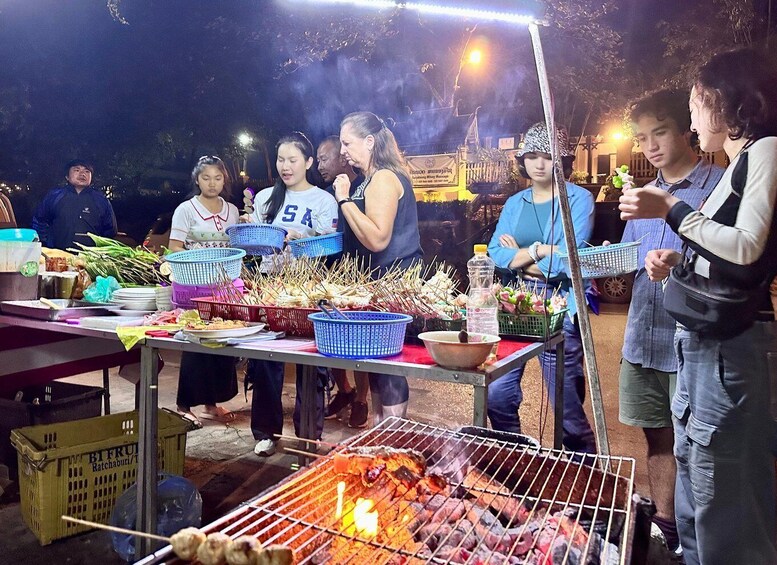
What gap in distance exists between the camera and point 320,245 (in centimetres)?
412

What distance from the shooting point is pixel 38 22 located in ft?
28.2

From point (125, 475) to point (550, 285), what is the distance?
2785mm

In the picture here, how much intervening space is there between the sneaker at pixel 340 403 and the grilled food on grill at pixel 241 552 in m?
3.88

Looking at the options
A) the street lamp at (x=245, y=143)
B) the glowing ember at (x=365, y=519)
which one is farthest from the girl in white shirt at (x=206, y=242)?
the glowing ember at (x=365, y=519)

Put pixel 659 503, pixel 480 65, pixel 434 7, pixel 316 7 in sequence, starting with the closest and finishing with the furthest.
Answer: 1. pixel 434 7
2. pixel 659 503
3. pixel 480 65
4. pixel 316 7

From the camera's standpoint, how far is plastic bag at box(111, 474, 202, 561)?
2.74m

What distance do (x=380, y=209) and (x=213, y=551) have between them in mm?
3126

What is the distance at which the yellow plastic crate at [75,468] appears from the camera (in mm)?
2824

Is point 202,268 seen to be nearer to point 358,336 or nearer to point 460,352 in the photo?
point 358,336

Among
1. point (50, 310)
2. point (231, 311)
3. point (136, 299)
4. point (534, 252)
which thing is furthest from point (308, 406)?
point (534, 252)

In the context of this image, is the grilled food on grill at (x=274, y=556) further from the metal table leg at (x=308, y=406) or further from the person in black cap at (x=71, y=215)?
the person in black cap at (x=71, y=215)

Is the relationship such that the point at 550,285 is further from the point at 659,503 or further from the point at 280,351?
the point at 280,351

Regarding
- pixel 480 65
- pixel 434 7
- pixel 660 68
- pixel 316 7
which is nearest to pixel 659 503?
pixel 434 7

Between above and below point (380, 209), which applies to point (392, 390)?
below
